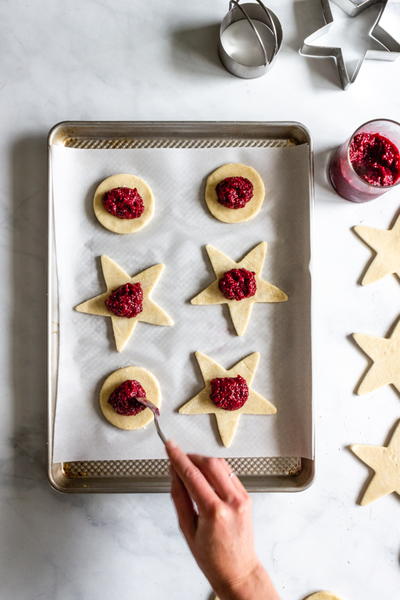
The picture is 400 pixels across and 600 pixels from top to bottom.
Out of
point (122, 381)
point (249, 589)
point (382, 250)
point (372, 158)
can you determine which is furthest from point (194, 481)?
point (372, 158)

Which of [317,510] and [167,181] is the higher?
[167,181]

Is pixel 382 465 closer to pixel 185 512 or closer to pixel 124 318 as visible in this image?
pixel 185 512

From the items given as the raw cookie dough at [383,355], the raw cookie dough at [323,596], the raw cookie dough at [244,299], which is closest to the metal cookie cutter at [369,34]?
the raw cookie dough at [244,299]

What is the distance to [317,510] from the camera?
1511 millimetres

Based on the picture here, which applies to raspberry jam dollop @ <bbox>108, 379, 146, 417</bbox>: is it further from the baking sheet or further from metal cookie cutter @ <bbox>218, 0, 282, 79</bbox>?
metal cookie cutter @ <bbox>218, 0, 282, 79</bbox>

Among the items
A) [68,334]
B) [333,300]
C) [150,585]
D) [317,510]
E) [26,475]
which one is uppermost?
[333,300]

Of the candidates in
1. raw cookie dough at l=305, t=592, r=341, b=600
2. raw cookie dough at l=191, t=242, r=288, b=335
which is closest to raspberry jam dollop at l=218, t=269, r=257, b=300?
raw cookie dough at l=191, t=242, r=288, b=335

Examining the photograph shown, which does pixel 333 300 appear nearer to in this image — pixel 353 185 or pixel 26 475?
pixel 353 185

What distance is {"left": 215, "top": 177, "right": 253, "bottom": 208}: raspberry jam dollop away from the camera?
4.71 feet

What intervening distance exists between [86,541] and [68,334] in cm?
56

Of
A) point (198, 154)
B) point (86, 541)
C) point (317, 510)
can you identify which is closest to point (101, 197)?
point (198, 154)

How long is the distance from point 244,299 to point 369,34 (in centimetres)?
80

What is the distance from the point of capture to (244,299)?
1459 millimetres

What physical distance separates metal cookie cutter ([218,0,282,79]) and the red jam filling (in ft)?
1.07
